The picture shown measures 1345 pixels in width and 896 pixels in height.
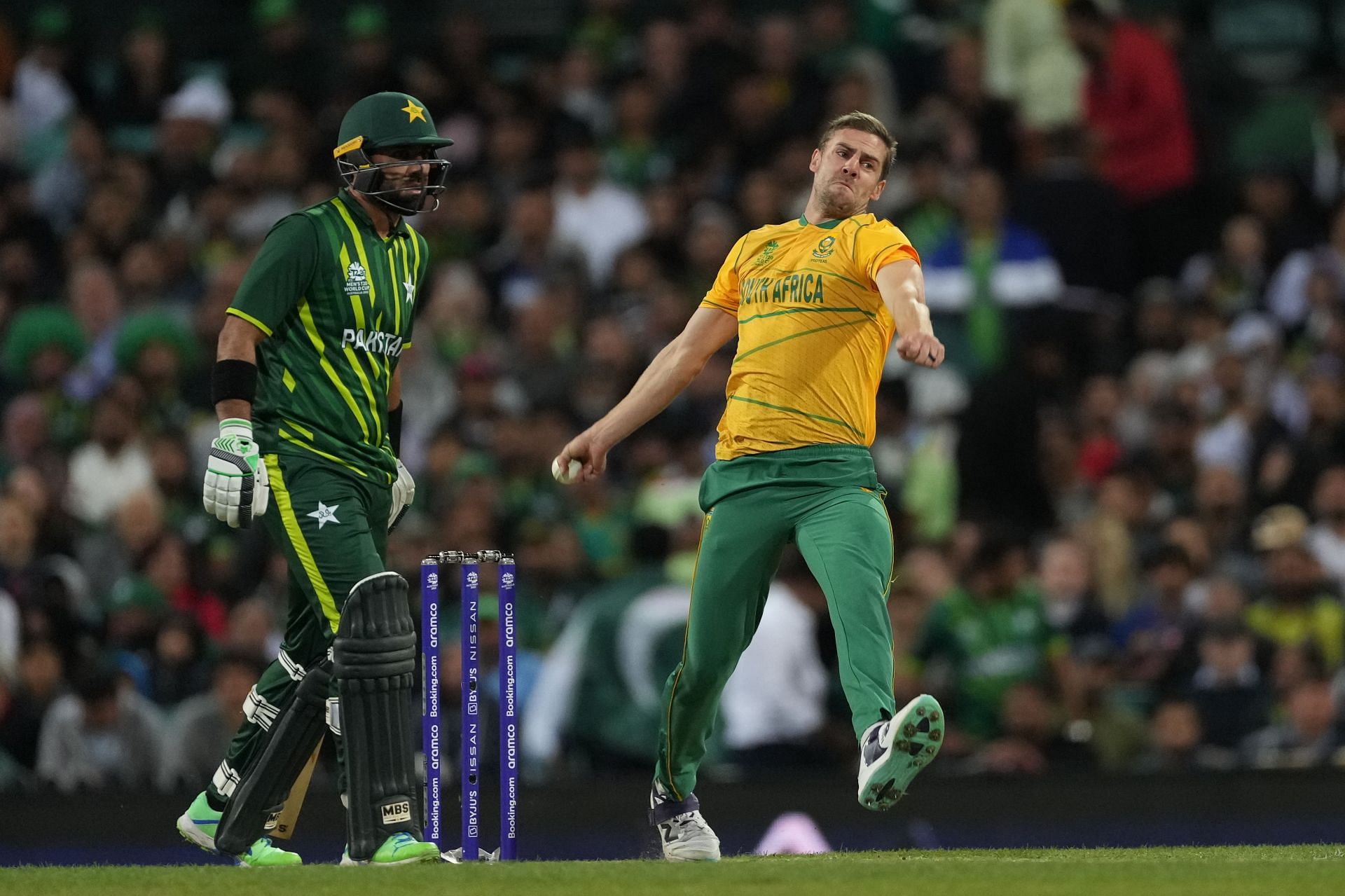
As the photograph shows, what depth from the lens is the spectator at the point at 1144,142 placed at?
42.4 ft

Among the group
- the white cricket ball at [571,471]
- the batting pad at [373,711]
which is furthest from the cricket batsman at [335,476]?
the white cricket ball at [571,471]

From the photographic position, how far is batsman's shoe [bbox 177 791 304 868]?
22.2ft

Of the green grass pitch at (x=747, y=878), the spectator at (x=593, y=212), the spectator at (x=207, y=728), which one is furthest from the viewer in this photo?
the spectator at (x=593, y=212)

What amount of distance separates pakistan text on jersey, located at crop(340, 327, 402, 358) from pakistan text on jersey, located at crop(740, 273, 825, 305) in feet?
3.67

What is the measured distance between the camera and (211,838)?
22.5ft

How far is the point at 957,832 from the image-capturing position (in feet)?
30.6

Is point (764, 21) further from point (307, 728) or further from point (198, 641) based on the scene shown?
point (307, 728)

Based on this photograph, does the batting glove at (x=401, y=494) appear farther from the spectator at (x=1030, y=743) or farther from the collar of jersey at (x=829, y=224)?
the spectator at (x=1030, y=743)

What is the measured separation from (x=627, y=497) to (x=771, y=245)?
449cm

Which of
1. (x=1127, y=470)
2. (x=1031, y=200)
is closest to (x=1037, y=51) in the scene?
(x=1031, y=200)

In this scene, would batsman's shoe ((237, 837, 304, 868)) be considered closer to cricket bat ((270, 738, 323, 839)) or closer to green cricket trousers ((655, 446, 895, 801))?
cricket bat ((270, 738, 323, 839))

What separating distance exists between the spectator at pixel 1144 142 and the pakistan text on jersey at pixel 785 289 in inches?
272

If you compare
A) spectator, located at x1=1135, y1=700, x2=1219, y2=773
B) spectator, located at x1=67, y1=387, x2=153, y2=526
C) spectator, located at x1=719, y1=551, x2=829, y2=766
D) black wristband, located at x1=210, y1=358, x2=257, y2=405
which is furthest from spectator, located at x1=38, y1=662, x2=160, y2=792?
spectator, located at x1=1135, y1=700, x2=1219, y2=773

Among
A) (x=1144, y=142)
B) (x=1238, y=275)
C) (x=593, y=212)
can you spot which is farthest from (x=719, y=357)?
(x=1144, y=142)
